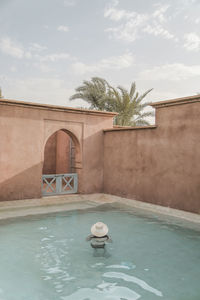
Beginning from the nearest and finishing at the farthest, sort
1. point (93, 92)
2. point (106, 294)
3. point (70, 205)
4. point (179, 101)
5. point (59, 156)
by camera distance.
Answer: point (106, 294) < point (179, 101) < point (70, 205) < point (59, 156) < point (93, 92)

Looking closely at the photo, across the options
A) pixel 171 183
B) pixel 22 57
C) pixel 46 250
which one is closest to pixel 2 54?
pixel 22 57

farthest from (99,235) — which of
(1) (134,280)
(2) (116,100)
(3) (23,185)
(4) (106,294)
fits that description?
(2) (116,100)

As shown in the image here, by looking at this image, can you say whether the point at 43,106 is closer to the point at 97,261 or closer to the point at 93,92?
the point at 97,261

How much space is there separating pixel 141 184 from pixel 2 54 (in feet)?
48.2

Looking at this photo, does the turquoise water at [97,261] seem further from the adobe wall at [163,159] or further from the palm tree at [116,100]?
the palm tree at [116,100]

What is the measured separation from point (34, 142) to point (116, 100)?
970cm

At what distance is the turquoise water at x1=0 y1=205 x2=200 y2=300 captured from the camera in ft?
12.3

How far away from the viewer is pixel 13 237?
5977mm

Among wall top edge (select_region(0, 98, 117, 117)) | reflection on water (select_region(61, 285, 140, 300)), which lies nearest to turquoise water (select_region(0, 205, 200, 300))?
reflection on water (select_region(61, 285, 140, 300))

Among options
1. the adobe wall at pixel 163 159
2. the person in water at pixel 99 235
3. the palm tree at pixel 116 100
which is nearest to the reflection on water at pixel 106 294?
the person in water at pixel 99 235

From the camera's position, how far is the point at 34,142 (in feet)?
31.0

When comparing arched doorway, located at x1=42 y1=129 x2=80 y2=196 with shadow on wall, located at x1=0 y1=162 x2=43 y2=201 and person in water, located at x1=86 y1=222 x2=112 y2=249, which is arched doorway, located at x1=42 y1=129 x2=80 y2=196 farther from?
person in water, located at x1=86 y1=222 x2=112 y2=249

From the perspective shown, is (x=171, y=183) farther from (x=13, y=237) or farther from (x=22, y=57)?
(x=22, y=57)

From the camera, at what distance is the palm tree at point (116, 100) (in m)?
18.0
